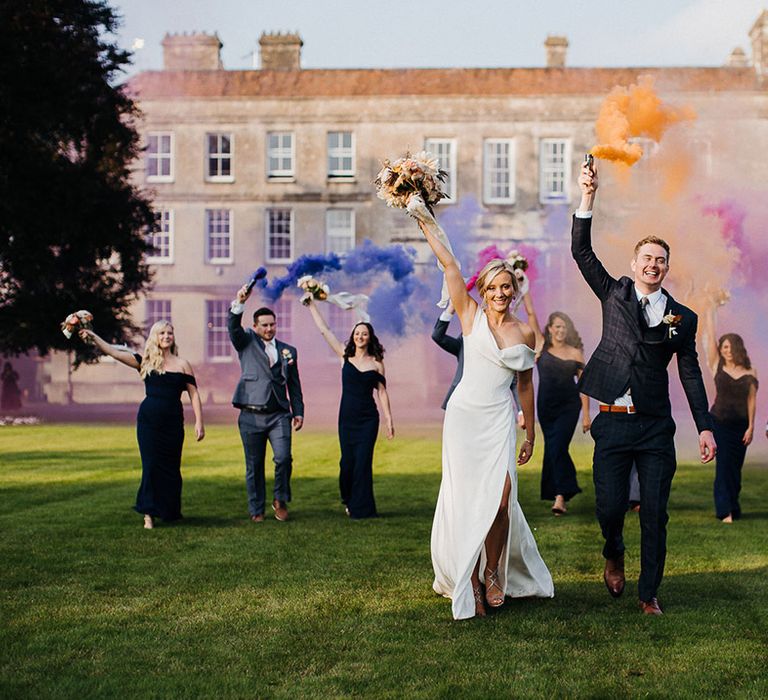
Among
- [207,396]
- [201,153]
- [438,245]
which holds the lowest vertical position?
[207,396]

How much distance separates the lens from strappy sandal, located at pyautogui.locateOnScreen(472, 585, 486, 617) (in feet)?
25.0

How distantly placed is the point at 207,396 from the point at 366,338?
3153cm

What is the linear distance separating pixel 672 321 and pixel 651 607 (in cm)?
182

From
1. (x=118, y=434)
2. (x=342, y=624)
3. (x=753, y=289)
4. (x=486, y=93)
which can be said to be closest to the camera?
(x=342, y=624)

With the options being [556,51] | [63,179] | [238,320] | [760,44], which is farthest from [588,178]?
[556,51]

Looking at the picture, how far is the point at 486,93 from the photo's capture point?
4819cm

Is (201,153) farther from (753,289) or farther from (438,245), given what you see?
(438,245)

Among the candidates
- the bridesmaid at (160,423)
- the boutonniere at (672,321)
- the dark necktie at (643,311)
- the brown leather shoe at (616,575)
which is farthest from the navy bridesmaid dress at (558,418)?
the boutonniere at (672,321)

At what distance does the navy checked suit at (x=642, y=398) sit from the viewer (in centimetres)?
747

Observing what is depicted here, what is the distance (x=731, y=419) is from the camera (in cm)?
1293

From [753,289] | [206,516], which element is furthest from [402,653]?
[753,289]

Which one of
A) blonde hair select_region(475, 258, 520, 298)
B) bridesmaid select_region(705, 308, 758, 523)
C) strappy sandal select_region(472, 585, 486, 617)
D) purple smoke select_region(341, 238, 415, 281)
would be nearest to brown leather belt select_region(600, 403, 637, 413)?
blonde hair select_region(475, 258, 520, 298)

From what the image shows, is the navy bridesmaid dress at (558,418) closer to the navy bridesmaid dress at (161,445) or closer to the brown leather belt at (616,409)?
the navy bridesmaid dress at (161,445)

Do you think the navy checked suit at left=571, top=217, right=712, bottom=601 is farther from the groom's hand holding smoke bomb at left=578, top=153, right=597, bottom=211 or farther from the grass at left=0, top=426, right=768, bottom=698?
the grass at left=0, top=426, right=768, bottom=698
